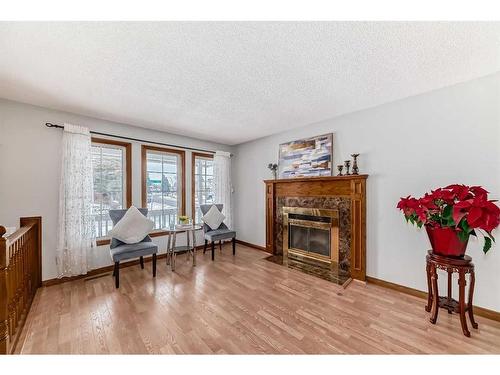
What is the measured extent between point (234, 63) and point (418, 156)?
2394mm

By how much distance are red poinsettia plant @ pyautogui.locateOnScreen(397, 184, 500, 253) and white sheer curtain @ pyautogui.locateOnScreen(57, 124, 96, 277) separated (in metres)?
4.06

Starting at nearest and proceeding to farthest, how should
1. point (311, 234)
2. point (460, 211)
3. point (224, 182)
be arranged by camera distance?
point (460, 211) → point (311, 234) → point (224, 182)

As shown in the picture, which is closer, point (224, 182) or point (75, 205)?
point (75, 205)

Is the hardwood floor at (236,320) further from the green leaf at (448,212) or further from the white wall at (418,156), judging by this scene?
the green leaf at (448,212)

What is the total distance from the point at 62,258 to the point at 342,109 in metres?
4.42

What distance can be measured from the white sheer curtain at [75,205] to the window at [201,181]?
5.87 feet

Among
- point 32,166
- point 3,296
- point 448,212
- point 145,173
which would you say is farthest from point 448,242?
point 32,166

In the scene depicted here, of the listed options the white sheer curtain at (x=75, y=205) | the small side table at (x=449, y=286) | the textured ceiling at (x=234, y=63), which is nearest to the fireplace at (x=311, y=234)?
the small side table at (x=449, y=286)

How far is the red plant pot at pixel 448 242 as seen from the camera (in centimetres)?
182

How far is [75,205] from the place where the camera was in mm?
2861

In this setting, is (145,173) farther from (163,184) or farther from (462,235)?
(462,235)

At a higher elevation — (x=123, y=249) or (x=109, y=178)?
(x=109, y=178)

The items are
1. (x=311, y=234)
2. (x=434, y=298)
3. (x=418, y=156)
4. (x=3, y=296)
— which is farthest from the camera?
(x=311, y=234)

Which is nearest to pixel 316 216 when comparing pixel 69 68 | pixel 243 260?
pixel 243 260
